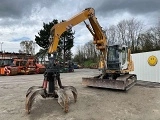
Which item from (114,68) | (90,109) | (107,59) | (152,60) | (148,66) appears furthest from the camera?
(148,66)

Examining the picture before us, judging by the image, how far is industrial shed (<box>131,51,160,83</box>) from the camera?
13578 millimetres

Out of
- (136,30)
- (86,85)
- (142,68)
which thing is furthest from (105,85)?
(136,30)

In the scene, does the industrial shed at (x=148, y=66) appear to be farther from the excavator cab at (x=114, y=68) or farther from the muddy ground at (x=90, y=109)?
the muddy ground at (x=90, y=109)

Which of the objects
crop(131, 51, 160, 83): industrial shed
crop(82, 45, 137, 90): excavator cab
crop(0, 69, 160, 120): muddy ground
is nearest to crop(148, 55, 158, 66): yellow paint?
crop(131, 51, 160, 83): industrial shed

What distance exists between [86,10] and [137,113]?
6005mm

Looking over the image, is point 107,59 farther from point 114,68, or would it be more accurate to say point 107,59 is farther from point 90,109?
point 90,109

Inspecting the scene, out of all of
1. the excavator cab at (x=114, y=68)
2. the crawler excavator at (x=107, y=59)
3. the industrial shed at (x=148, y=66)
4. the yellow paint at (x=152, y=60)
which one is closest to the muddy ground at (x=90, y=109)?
the crawler excavator at (x=107, y=59)

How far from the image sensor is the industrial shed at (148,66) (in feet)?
44.5

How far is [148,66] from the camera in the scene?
1434 cm

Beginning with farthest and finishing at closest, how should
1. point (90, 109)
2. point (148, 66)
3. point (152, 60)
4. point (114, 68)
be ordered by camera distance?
1. point (148, 66)
2. point (152, 60)
3. point (114, 68)
4. point (90, 109)

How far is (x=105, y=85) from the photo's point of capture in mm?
10203

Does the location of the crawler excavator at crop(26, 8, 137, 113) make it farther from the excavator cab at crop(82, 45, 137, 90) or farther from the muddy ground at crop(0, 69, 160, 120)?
the muddy ground at crop(0, 69, 160, 120)

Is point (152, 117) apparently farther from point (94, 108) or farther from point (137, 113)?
point (94, 108)

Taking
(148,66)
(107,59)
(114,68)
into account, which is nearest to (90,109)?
(114,68)
